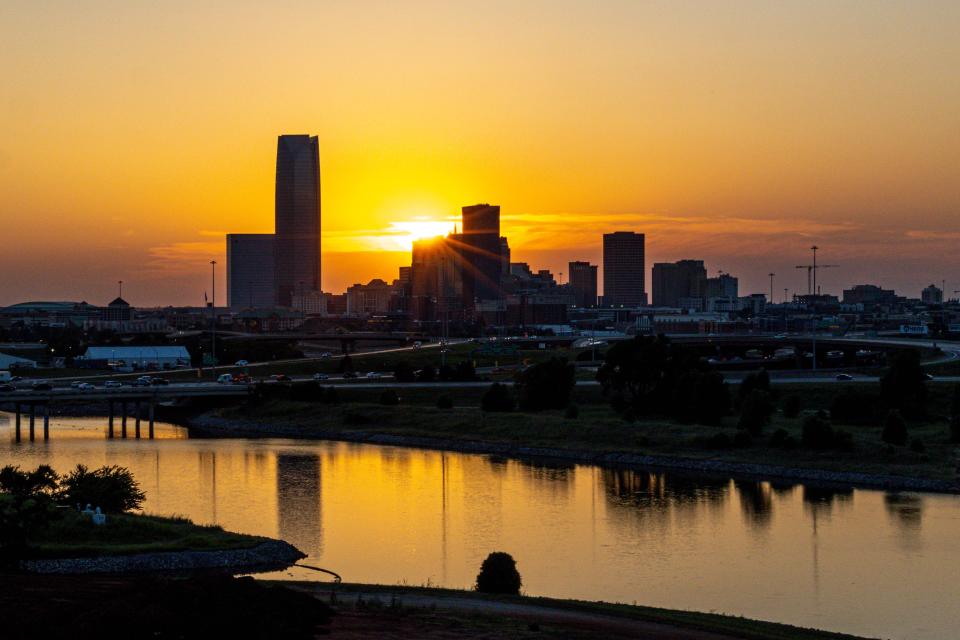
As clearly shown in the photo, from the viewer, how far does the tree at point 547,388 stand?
96.6 meters

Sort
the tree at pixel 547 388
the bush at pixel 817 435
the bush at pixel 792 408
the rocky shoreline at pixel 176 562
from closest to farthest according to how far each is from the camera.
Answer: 1. the rocky shoreline at pixel 176 562
2. the bush at pixel 817 435
3. the bush at pixel 792 408
4. the tree at pixel 547 388

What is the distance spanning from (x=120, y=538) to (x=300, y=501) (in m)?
15.8

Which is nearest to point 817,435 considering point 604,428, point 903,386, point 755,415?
point 755,415

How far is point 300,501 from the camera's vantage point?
59219 mm

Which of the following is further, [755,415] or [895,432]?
[755,415]

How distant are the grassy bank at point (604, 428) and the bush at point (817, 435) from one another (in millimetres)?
596

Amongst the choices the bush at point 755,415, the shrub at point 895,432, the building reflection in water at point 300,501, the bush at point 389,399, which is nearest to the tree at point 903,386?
the bush at point 755,415

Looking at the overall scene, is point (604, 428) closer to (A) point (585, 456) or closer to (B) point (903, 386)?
(A) point (585, 456)

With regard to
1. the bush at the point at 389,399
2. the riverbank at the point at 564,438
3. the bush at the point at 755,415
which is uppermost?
the bush at the point at 755,415

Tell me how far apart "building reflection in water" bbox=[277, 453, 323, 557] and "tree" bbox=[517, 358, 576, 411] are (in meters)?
21.6

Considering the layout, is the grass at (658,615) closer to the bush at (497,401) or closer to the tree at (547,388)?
the bush at (497,401)

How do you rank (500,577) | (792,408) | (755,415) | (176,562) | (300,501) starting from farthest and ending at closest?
(792,408) < (755,415) < (300,501) < (176,562) < (500,577)

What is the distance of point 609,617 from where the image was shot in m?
33.5

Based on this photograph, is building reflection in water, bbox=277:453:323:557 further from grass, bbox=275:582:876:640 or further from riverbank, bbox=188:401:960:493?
riverbank, bbox=188:401:960:493
